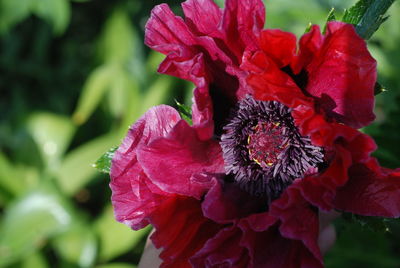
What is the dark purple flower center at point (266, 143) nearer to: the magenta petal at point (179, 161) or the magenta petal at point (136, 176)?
the magenta petal at point (179, 161)

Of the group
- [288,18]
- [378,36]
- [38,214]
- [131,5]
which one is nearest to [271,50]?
[288,18]

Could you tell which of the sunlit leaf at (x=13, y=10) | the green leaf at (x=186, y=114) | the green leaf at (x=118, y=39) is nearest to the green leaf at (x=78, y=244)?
the green leaf at (x=118, y=39)

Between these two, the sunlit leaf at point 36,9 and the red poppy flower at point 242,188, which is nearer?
the red poppy flower at point 242,188

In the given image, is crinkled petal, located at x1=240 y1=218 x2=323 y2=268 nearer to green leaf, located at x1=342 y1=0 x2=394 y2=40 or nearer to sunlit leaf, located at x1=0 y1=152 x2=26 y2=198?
green leaf, located at x1=342 y1=0 x2=394 y2=40

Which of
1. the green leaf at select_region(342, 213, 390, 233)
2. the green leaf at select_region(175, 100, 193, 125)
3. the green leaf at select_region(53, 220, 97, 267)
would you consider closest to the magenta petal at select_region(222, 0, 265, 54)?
the green leaf at select_region(175, 100, 193, 125)

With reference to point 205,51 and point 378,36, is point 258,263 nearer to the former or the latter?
point 205,51

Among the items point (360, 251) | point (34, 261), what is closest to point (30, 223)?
point (34, 261)
